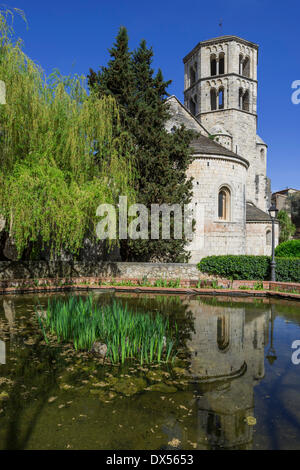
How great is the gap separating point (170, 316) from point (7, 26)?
1097 cm

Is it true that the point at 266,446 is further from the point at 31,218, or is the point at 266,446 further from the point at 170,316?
the point at 31,218

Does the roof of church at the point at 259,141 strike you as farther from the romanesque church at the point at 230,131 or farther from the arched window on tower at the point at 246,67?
the arched window on tower at the point at 246,67

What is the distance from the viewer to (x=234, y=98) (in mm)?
32344

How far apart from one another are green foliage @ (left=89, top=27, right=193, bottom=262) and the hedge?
8.47ft

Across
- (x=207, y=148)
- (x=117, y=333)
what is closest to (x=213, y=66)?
(x=207, y=148)

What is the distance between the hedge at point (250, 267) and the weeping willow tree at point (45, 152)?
5.93 metres

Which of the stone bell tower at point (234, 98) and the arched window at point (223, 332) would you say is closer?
the arched window at point (223, 332)

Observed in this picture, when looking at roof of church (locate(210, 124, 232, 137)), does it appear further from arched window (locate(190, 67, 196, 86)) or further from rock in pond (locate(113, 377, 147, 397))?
rock in pond (locate(113, 377, 147, 397))

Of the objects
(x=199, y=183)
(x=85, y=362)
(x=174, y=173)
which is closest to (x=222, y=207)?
(x=199, y=183)

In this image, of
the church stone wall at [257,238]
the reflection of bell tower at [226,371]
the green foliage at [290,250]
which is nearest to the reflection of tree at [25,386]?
the reflection of bell tower at [226,371]

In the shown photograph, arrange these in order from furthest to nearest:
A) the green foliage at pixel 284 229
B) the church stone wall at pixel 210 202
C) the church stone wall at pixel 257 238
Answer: the green foliage at pixel 284 229, the church stone wall at pixel 257 238, the church stone wall at pixel 210 202

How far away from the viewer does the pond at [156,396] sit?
293 cm

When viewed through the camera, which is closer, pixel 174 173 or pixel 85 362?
pixel 85 362

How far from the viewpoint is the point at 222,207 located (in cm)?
2020
